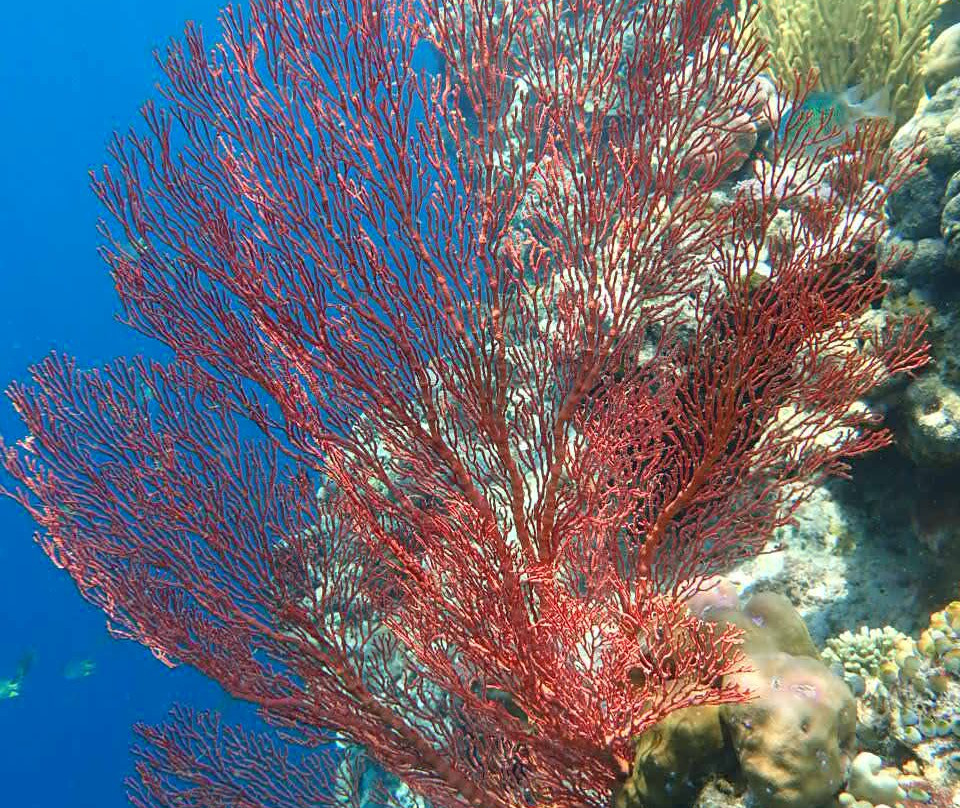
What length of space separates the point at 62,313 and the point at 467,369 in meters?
44.8

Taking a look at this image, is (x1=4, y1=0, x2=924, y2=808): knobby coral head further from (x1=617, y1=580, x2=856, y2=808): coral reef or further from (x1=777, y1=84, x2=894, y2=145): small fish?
(x1=777, y1=84, x2=894, y2=145): small fish

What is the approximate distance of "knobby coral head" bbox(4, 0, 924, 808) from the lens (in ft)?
9.30

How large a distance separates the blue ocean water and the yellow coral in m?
36.8

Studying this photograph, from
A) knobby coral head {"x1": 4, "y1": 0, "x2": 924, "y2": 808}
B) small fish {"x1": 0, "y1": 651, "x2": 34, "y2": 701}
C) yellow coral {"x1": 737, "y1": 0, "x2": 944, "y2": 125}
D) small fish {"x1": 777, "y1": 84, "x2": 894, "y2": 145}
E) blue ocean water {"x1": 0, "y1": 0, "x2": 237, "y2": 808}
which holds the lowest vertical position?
knobby coral head {"x1": 4, "y1": 0, "x2": 924, "y2": 808}

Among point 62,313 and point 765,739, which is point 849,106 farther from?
point 62,313

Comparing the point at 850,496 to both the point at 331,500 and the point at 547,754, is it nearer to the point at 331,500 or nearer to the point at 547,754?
the point at 547,754

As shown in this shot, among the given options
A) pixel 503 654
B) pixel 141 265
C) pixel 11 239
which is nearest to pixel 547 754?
pixel 503 654

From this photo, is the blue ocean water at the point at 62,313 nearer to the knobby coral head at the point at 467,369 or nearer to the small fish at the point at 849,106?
the knobby coral head at the point at 467,369

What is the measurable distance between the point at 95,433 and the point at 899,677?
493cm

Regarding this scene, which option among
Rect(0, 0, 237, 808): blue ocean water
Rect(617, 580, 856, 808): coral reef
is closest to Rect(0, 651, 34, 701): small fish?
Rect(0, 0, 237, 808): blue ocean water

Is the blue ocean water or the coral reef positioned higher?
the blue ocean water

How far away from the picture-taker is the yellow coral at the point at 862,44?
18.8ft

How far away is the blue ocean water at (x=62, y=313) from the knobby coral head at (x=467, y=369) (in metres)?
34.7

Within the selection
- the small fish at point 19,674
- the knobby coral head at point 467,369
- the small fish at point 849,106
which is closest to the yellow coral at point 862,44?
the small fish at point 849,106
